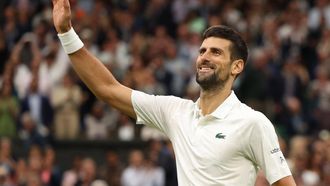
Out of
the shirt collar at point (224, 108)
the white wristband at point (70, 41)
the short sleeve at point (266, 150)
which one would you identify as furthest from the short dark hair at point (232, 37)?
the white wristband at point (70, 41)

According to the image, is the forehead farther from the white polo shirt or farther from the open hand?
the open hand

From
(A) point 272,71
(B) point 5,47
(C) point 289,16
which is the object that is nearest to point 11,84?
(B) point 5,47

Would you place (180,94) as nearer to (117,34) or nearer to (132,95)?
(117,34)

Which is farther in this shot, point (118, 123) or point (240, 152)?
point (118, 123)

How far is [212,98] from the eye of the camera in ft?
21.2

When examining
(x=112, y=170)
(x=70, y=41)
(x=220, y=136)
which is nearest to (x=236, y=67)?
(x=220, y=136)

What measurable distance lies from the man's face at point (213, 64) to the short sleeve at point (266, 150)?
364 mm

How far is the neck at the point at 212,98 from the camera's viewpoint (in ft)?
21.0

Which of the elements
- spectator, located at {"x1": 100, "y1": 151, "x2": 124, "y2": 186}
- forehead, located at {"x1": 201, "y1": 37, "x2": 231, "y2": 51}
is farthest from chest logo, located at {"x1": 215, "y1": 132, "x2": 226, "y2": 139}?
spectator, located at {"x1": 100, "y1": 151, "x2": 124, "y2": 186}

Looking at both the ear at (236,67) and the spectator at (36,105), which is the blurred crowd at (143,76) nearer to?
the spectator at (36,105)

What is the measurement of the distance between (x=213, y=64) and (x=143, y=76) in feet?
38.4

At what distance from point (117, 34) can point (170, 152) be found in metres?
4.53

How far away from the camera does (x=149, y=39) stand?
794 inches

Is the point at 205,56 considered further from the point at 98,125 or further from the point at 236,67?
the point at 98,125
